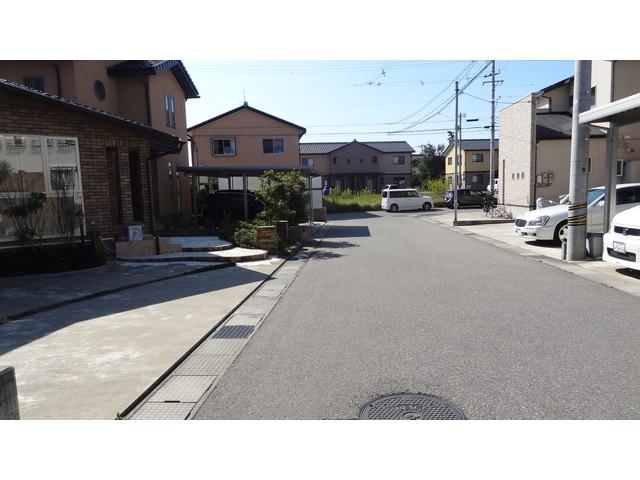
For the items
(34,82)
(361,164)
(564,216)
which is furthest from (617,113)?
(361,164)

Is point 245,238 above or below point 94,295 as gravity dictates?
above

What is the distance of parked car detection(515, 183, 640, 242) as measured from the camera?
37.5 feet

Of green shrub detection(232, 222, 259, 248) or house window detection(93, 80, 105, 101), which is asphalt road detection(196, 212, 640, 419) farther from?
house window detection(93, 80, 105, 101)

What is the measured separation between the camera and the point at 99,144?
397 inches

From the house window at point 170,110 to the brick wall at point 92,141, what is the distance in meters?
8.02

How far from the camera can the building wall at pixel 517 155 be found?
66.6ft

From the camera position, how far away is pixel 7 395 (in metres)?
2.95

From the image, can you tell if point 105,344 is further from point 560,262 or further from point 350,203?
point 350,203

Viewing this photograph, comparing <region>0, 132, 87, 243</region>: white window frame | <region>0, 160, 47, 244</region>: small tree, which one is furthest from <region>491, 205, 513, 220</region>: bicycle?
<region>0, 160, 47, 244</region>: small tree

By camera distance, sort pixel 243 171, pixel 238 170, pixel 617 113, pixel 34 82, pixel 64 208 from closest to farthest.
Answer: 1. pixel 617 113
2. pixel 64 208
3. pixel 34 82
4. pixel 243 171
5. pixel 238 170

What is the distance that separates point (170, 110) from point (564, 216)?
15175 millimetres
